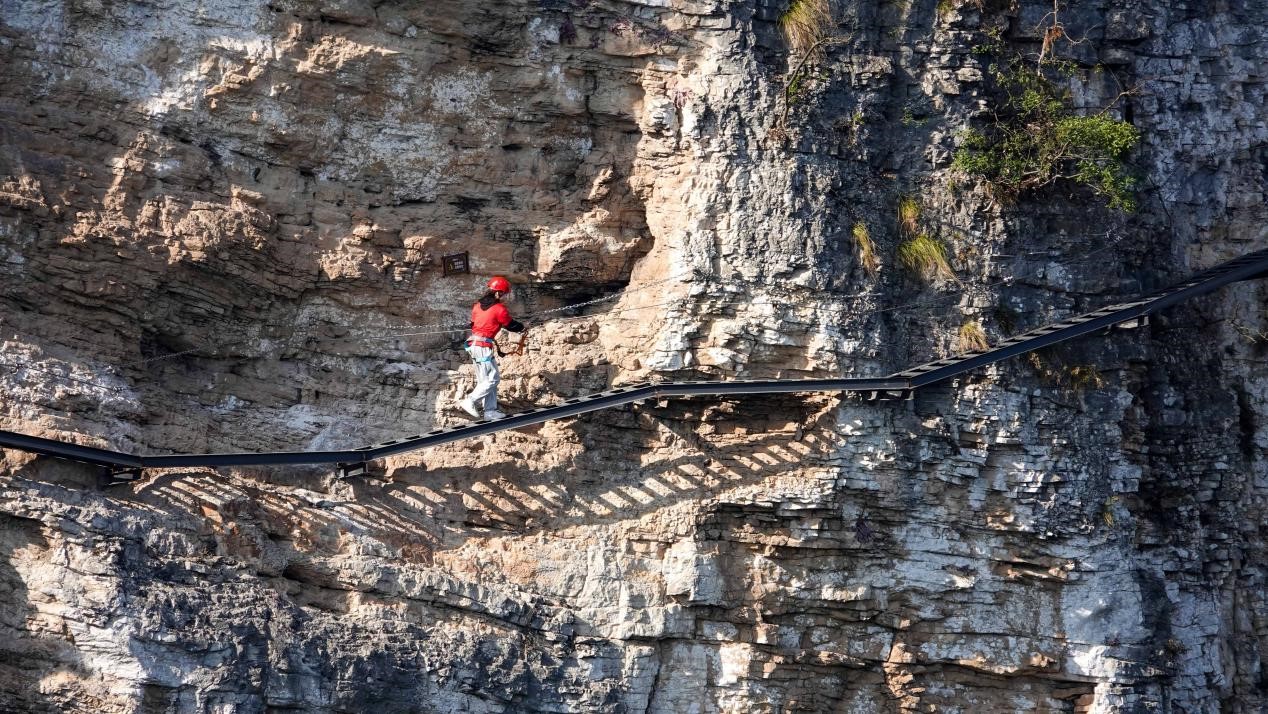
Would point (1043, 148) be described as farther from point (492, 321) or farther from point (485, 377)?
point (485, 377)

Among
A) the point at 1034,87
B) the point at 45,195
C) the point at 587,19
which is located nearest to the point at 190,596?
the point at 45,195

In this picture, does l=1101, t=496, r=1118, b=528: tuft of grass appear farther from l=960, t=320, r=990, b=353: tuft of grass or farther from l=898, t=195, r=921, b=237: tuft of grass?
l=898, t=195, r=921, b=237: tuft of grass

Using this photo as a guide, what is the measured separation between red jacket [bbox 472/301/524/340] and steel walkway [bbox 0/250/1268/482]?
2.70 feet

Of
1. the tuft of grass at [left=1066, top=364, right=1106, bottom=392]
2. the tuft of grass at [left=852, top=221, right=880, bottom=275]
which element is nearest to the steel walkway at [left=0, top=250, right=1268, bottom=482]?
the tuft of grass at [left=1066, top=364, right=1106, bottom=392]

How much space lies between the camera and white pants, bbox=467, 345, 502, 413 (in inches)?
575

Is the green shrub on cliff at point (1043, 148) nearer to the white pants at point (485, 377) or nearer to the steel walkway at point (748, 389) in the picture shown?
the steel walkway at point (748, 389)

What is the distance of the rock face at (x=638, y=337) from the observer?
562 inches

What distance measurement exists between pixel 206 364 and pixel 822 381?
5867 mm

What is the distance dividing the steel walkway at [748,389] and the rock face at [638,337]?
0.29 meters

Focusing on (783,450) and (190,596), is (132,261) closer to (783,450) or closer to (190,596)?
(190,596)

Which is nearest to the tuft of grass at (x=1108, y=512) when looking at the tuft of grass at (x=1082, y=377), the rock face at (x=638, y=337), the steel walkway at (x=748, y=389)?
the rock face at (x=638, y=337)

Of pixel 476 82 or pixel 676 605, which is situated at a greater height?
pixel 476 82

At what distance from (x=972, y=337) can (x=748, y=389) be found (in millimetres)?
2468

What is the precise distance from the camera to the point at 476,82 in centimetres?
1524
